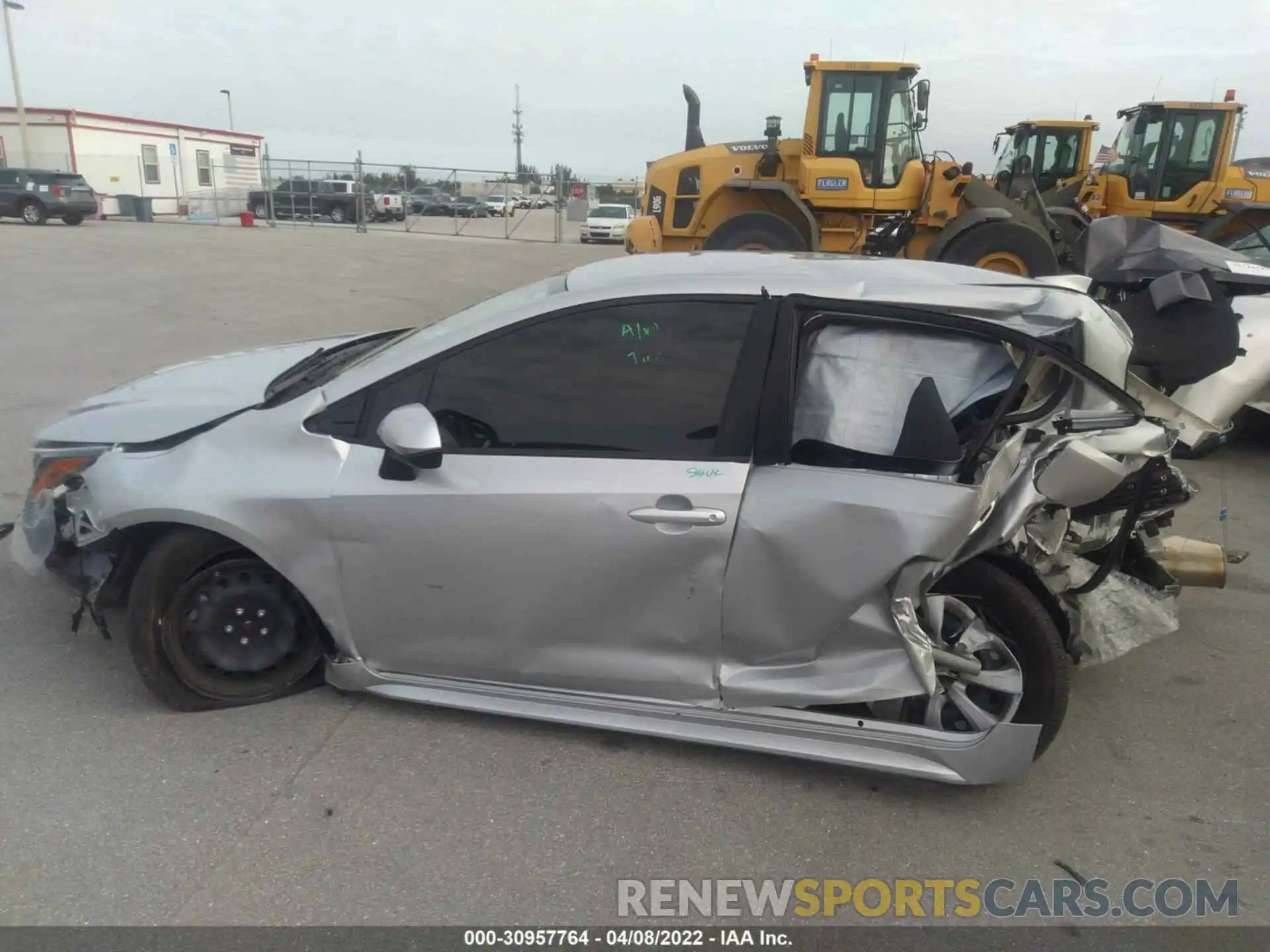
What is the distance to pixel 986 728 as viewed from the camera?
289 cm

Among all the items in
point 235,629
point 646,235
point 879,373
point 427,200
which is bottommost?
point 235,629

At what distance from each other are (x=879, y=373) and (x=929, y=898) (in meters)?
1.59

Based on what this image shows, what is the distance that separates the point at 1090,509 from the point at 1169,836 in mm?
1044

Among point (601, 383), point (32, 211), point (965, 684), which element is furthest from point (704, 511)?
point (32, 211)

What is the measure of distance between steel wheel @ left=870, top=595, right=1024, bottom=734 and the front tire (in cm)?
210

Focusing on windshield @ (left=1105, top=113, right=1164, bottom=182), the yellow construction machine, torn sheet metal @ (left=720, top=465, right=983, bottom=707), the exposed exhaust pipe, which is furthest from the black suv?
torn sheet metal @ (left=720, top=465, right=983, bottom=707)

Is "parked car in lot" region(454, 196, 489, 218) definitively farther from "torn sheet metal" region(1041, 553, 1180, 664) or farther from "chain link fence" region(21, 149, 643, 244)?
"torn sheet metal" region(1041, 553, 1180, 664)

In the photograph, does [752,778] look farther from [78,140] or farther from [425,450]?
[78,140]

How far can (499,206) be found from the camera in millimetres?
40281

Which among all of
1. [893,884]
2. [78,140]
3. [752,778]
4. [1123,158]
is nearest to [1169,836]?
[893,884]

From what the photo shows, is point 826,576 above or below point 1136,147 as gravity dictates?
below

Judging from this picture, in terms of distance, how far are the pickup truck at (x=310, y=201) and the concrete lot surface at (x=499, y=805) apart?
31.7m

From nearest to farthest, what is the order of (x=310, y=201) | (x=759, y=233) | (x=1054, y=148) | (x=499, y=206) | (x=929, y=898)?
1. (x=929, y=898)
2. (x=759, y=233)
3. (x=1054, y=148)
4. (x=310, y=201)
5. (x=499, y=206)

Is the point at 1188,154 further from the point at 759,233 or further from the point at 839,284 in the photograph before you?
the point at 839,284
